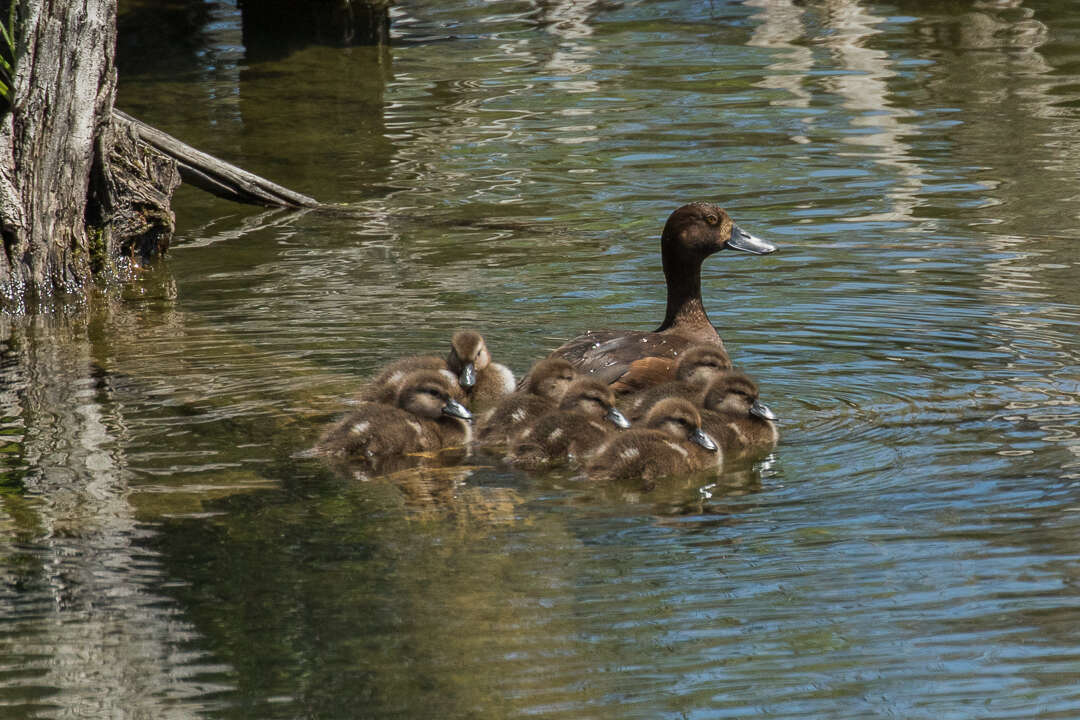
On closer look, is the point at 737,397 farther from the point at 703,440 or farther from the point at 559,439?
the point at 559,439

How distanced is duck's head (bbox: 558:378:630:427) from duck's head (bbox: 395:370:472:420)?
0.43 m

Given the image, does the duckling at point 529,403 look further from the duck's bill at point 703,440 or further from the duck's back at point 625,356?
the duck's bill at point 703,440

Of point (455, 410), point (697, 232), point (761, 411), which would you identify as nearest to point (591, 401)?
point (455, 410)

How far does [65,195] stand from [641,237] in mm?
3305

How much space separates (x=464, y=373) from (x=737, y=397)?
121cm

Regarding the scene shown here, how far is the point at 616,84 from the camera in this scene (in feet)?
47.3

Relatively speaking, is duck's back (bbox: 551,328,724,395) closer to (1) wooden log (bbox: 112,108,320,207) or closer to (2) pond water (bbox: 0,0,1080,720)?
(2) pond water (bbox: 0,0,1080,720)

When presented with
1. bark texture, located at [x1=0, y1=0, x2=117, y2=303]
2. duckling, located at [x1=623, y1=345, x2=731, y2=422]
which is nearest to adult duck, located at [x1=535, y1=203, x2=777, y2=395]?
duckling, located at [x1=623, y1=345, x2=731, y2=422]

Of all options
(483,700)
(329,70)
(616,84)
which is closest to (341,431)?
(483,700)

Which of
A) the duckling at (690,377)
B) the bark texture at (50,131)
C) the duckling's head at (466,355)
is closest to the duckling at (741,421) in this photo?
the duckling at (690,377)

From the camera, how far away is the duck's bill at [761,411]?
6.18 meters

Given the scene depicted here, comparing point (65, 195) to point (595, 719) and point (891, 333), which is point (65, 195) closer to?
point (891, 333)

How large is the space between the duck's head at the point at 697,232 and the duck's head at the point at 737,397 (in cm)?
142

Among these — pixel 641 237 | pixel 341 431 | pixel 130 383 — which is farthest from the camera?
pixel 641 237
